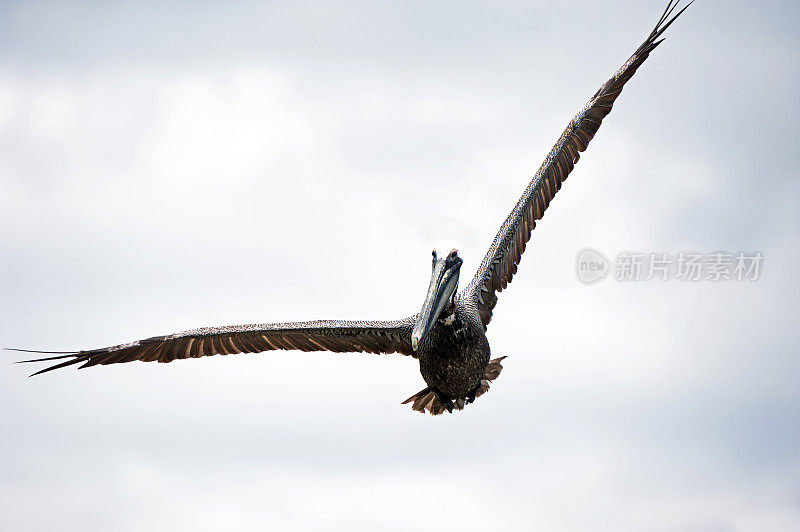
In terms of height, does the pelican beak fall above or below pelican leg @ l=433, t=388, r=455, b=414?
above

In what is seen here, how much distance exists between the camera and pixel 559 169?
15.8m

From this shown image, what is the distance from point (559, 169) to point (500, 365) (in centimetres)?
348

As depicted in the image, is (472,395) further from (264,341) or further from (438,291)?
(264,341)

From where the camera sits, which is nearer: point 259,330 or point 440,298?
point 440,298

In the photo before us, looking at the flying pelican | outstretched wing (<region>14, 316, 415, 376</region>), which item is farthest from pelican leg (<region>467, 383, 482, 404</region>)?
outstretched wing (<region>14, 316, 415, 376</region>)

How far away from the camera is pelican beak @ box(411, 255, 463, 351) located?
41.1 feet

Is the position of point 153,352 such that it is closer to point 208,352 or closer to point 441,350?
point 208,352

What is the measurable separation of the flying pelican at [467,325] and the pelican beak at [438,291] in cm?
27

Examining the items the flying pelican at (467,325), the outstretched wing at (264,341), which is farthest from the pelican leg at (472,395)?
the outstretched wing at (264,341)

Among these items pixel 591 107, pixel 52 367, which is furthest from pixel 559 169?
pixel 52 367

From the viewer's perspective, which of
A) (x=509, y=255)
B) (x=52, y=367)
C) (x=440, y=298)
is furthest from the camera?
(x=509, y=255)

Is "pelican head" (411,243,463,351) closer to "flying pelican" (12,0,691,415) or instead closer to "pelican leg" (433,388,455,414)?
"flying pelican" (12,0,691,415)

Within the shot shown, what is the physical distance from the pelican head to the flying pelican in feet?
0.51

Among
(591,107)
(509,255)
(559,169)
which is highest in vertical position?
(591,107)
